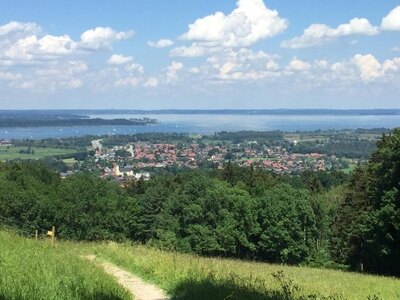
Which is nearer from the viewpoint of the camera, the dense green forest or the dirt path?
the dirt path

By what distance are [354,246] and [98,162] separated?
378 feet

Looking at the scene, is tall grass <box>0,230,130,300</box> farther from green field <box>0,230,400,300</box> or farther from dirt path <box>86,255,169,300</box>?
dirt path <box>86,255,169,300</box>

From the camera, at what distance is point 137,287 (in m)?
12.2

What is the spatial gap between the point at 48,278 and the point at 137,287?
305cm

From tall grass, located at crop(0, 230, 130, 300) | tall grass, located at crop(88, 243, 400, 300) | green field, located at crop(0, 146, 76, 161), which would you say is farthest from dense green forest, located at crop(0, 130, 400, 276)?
green field, located at crop(0, 146, 76, 161)

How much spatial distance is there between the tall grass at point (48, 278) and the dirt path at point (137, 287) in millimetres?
700

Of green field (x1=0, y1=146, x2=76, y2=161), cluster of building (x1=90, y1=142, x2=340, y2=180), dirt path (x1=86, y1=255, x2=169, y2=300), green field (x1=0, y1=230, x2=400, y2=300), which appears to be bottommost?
cluster of building (x1=90, y1=142, x2=340, y2=180)

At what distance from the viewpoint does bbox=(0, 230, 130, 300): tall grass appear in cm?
849

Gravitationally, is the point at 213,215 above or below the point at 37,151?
above

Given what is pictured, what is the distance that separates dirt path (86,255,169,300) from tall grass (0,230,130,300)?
70 cm

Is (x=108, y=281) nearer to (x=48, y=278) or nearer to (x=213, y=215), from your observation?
(x=48, y=278)

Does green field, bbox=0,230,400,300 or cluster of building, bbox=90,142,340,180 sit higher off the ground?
green field, bbox=0,230,400,300

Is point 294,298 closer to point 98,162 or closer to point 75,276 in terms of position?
point 75,276

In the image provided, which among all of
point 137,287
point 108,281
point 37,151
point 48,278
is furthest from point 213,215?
point 37,151
